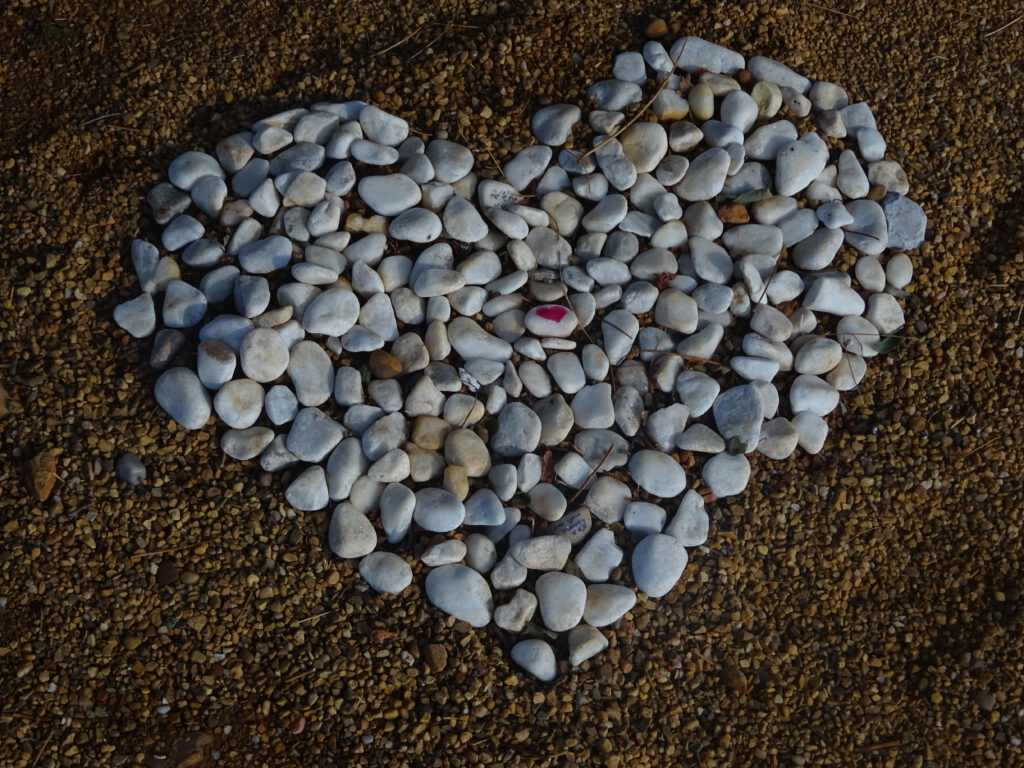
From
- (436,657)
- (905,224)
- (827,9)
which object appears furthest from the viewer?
(827,9)

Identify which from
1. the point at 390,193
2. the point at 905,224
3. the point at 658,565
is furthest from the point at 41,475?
the point at 905,224

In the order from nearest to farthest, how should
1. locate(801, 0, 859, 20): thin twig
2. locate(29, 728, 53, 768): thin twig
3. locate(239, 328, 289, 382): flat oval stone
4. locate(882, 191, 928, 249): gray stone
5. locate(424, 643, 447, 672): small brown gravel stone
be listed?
1. locate(29, 728, 53, 768): thin twig
2. locate(424, 643, 447, 672): small brown gravel stone
3. locate(239, 328, 289, 382): flat oval stone
4. locate(882, 191, 928, 249): gray stone
5. locate(801, 0, 859, 20): thin twig

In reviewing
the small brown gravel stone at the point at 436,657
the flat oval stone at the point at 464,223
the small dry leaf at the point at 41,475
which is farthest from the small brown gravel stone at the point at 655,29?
the small dry leaf at the point at 41,475

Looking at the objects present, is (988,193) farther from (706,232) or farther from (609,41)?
(609,41)

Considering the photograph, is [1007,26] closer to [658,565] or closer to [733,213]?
[733,213]

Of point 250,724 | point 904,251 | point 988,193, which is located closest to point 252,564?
point 250,724

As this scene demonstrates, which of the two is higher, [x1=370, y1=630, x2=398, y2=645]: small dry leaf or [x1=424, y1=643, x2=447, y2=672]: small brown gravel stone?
[x1=424, y1=643, x2=447, y2=672]: small brown gravel stone

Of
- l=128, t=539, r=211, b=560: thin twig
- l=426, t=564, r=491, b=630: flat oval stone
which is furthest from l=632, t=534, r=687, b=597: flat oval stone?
l=128, t=539, r=211, b=560: thin twig

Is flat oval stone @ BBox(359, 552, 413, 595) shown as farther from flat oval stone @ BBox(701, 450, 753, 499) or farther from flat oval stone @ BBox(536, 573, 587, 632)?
flat oval stone @ BBox(701, 450, 753, 499)
